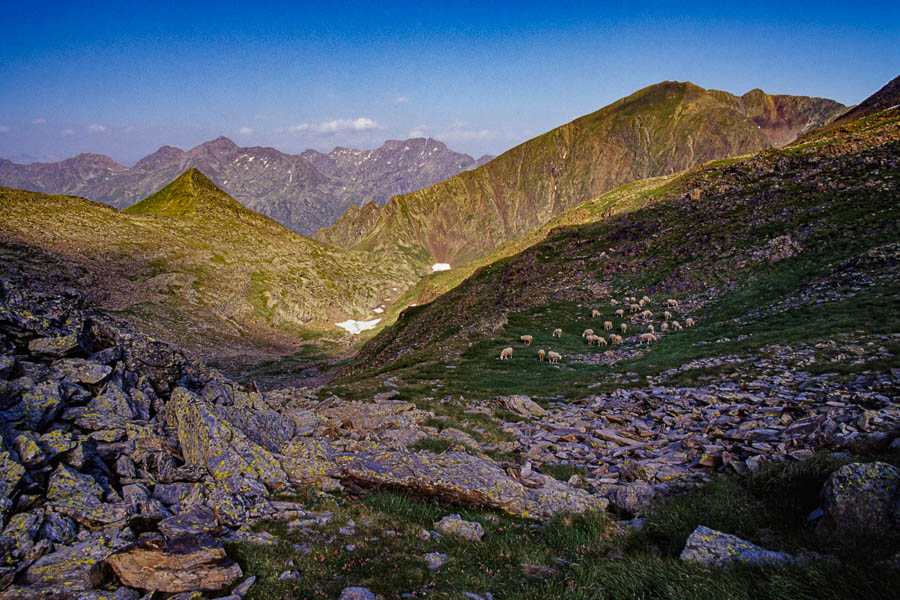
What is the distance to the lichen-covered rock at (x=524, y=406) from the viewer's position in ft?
74.7

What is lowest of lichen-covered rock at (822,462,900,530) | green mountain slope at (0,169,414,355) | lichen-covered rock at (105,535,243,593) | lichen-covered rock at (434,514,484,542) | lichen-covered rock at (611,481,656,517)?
lichen-covered rock at (611,481,656,517)

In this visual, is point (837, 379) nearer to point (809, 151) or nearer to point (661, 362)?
point (661, 362)

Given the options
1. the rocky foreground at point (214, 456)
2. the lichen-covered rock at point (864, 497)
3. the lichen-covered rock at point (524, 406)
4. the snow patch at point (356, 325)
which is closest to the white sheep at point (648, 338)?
the rocky foreground at point (214, 456)

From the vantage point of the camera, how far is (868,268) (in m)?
33.8

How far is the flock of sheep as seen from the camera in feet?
126

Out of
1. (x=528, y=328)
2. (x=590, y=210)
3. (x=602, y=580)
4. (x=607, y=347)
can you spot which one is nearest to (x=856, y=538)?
(x=602, y=580)

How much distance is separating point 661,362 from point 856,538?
24.2 meters

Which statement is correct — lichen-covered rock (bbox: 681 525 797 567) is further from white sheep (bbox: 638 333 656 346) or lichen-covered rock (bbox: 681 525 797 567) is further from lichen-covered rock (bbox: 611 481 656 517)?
white sheep (bbox: 638 333 656 346)

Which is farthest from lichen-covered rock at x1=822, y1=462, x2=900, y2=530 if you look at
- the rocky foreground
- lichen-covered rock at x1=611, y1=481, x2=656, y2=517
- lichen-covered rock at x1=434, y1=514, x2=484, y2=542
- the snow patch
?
the snow patch

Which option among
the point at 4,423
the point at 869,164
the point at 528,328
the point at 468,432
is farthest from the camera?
the point at 869,164

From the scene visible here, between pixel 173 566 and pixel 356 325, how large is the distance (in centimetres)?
18131

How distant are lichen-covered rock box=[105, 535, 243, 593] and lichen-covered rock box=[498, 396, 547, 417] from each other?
1737cm

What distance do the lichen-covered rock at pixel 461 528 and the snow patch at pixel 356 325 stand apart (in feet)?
555

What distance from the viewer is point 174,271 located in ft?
427
